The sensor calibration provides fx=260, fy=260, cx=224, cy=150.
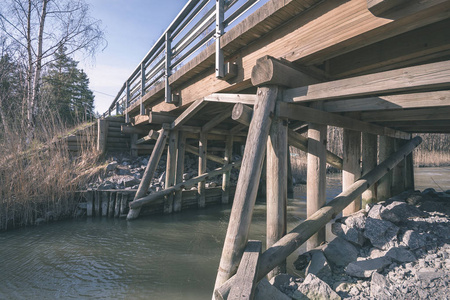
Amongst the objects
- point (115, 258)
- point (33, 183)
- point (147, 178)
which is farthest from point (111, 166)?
point (115, 258)

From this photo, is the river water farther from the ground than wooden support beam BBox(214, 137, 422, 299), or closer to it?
closer to it

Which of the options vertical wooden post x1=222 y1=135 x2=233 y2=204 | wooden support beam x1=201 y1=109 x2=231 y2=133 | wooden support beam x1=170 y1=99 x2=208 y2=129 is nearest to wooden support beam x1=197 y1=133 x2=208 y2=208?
wooden support beam x1=201 y1=109 x2=231 y2=133

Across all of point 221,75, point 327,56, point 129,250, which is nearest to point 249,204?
point 327,56

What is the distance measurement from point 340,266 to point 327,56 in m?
2.24

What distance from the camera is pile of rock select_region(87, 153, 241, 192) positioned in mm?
7934

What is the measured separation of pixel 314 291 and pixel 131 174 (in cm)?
784

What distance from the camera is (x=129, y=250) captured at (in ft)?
15.1

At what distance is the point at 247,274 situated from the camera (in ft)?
6.71

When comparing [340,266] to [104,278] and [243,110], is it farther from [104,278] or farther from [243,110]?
[104,278]

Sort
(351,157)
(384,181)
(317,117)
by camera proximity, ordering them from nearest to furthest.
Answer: (317,117) → (351,157) → (384,181)

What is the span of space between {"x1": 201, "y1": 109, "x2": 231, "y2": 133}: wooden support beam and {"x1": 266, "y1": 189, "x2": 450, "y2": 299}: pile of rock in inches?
142

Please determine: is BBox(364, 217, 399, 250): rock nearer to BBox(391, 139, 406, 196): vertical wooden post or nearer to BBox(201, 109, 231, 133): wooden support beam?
BBox(391, 139, 406, 196): vertical wooden post

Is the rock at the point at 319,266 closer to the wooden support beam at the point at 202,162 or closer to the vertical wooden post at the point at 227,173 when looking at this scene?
the wooden support beam at the point at 202,162

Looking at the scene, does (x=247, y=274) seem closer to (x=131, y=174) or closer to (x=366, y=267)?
(x=366, y=267)
